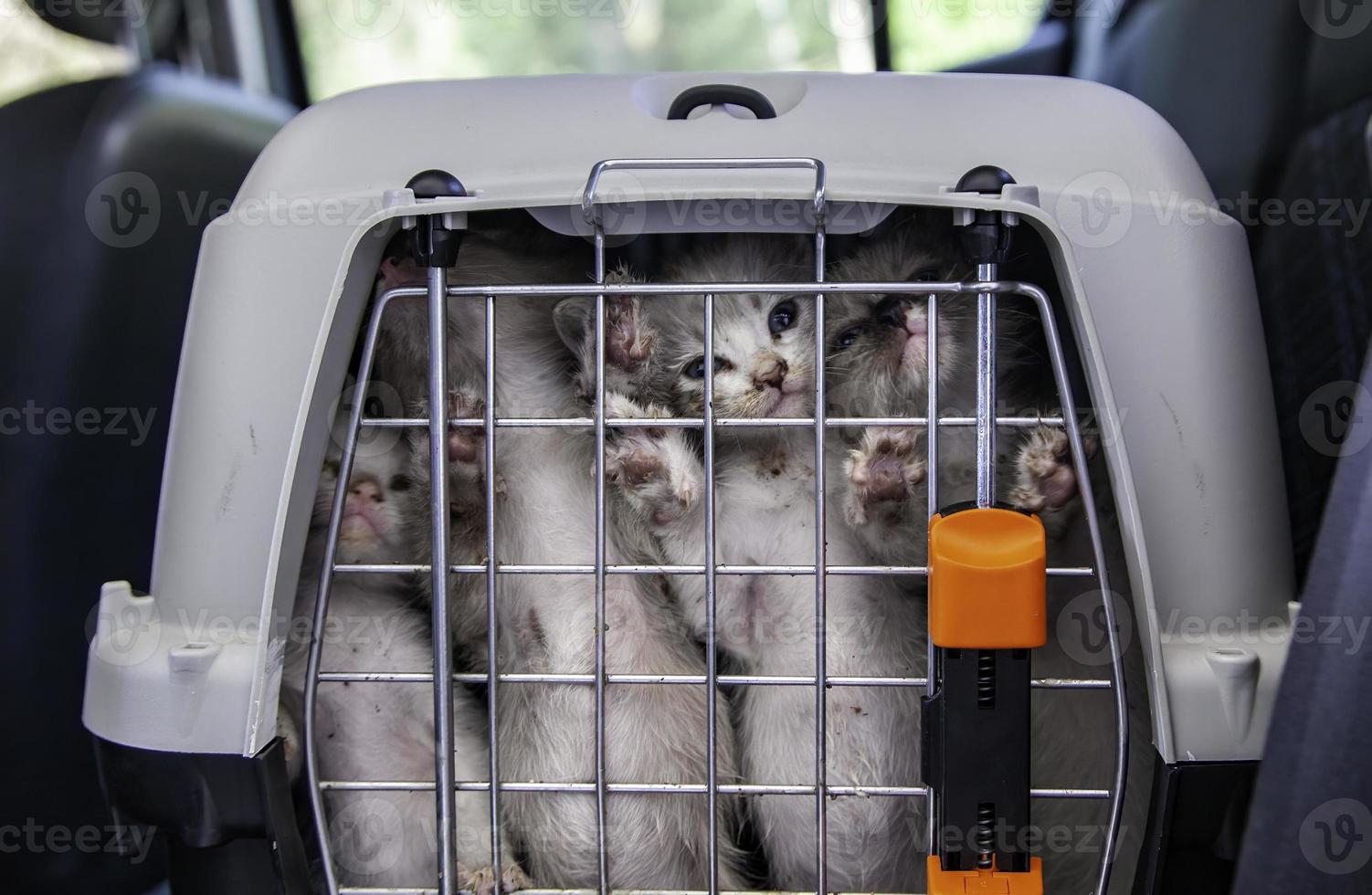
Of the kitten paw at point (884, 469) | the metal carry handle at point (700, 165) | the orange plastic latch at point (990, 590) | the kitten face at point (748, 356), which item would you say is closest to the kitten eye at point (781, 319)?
the kitten face at point (748, 356)

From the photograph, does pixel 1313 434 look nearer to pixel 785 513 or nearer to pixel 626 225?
pixel 785 513

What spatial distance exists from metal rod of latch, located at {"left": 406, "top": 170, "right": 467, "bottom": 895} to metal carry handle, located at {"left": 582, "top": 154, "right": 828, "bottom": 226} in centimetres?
9

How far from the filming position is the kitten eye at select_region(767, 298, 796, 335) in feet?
3.05

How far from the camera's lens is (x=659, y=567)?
728 millimetres

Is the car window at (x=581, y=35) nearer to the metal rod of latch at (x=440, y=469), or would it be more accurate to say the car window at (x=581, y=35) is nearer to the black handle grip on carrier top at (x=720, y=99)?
the black handle grip on carrier top at (x=720, y=99)

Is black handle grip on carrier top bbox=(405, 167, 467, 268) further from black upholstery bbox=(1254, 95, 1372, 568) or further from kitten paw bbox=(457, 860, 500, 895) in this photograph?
black upholstery bbox=(1254, 95, 1372, 568)

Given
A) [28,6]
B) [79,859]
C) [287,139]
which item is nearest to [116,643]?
[287,139]

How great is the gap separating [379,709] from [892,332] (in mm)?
552

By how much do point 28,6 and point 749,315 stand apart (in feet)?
2.81

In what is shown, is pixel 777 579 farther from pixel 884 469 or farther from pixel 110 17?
pixel 110 17

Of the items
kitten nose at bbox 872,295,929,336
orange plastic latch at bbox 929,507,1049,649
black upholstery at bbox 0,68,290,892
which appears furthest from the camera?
black upholstery at bbox 0,68,290,892

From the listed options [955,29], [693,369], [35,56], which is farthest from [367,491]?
[955,29]

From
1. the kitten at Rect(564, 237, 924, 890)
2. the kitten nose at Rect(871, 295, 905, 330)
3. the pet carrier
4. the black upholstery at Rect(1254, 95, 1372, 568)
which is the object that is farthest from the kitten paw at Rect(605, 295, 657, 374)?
the black upholstery at Rect(1254, 95, 1372, 568)

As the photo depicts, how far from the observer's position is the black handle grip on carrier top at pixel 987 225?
0.65 metres
